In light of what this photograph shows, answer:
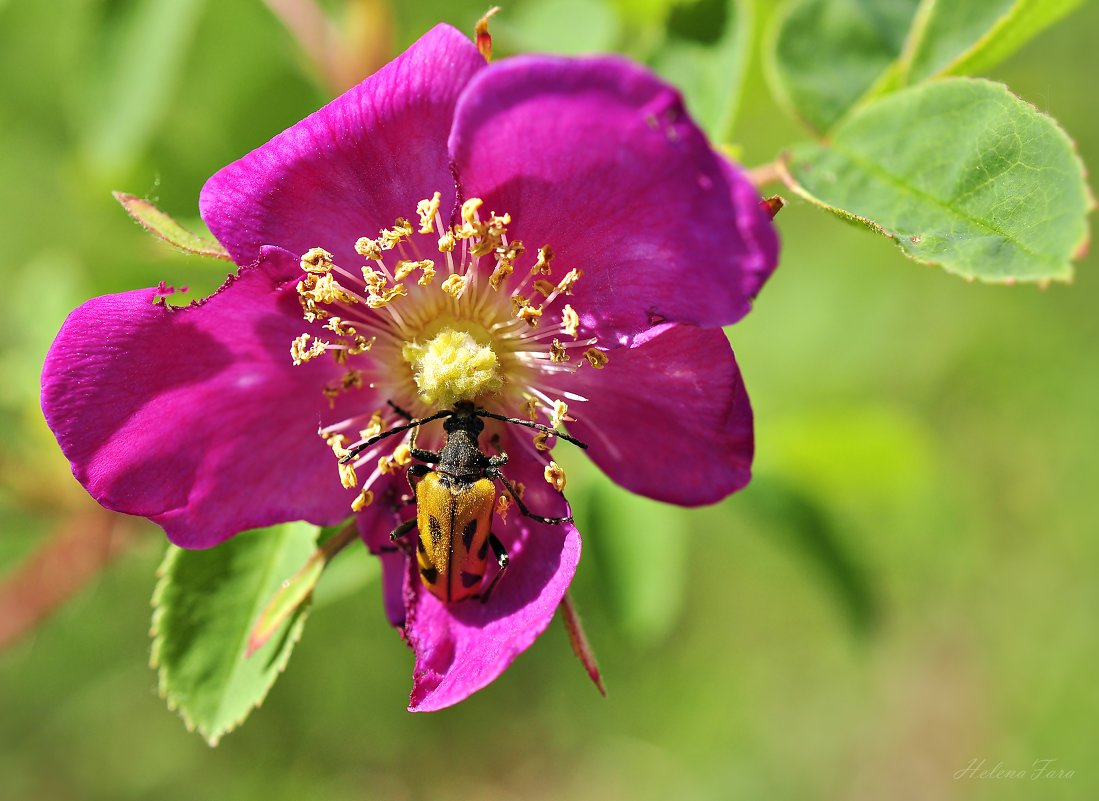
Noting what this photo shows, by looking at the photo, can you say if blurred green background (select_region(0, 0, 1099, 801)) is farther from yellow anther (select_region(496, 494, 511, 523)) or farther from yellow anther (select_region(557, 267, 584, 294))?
yellow anther (select_region(557, 267, 584, 294))

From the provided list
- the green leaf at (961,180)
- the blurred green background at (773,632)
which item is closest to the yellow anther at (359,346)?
the green leaf at (961,180)

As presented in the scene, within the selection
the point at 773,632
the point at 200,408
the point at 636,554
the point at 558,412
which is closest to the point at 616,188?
the point at 558,412

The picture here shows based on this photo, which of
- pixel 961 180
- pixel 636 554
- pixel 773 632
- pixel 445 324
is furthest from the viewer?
pixel 773 632

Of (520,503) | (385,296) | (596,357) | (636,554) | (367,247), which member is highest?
(367,247)

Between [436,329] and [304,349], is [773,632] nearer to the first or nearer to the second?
[436,329]

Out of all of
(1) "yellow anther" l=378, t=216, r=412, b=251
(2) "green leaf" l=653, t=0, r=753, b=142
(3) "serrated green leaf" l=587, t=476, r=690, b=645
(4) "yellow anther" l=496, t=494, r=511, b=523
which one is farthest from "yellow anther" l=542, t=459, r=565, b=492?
(3) "serrated green leaf" l=587, t=476, r=690, b=645

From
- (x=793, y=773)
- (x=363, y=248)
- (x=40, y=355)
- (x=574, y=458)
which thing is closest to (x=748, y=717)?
(x=793, y=773)

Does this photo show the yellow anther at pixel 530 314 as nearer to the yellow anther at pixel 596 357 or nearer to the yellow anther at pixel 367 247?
the yellow anther at pixel 596 357
